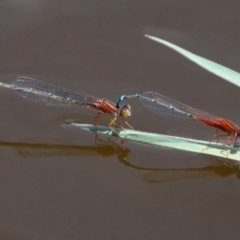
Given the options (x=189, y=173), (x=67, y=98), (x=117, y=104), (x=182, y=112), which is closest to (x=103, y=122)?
(x=117, y=104)

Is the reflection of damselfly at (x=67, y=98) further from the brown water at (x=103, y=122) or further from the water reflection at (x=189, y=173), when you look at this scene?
the water reflection at (x=189, y=173)

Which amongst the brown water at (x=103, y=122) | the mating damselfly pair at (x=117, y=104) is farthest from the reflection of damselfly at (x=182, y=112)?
the brown water at (x=103, y=122)

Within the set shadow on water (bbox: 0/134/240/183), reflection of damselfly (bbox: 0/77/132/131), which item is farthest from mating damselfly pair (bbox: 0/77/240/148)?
shadow on water (bbox: 0/134/240/183)

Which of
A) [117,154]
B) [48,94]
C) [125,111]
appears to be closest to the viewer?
[117,154]

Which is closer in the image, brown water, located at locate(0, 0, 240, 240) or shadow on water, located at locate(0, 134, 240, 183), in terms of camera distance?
brown water, located at locate(0, 0, 240, 240)

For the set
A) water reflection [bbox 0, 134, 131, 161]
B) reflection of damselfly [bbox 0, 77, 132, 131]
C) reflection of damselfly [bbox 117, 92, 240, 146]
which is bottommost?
water reflection [bbox 0, 134, 131, 161]

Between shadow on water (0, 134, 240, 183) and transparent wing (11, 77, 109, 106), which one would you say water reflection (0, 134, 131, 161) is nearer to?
shadow on water (0, 134, 240, 183)

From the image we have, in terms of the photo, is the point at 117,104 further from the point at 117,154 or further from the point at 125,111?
the point at 117,154
